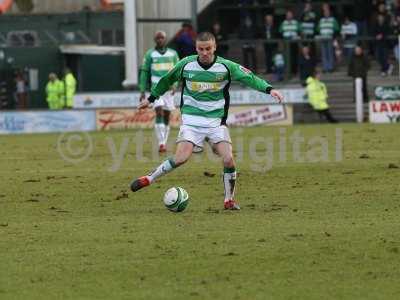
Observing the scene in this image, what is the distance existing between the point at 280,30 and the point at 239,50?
1739 mm

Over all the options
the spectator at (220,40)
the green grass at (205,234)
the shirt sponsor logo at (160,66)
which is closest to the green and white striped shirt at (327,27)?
the spectator at (220,40)

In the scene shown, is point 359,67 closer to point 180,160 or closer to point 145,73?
point 145,73

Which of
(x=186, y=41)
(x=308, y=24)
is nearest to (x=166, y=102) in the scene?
(x=186, y=41)

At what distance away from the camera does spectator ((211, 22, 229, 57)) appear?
40.0 metres

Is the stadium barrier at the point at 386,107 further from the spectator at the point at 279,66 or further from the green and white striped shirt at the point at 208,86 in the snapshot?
the green and white striped shirt at the point at 208,86

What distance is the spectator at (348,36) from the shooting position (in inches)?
1542

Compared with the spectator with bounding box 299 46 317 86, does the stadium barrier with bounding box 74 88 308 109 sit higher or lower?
lower

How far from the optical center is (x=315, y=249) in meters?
10.5

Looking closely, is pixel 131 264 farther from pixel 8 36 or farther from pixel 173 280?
pixel 8 36

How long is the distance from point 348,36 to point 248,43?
341cm

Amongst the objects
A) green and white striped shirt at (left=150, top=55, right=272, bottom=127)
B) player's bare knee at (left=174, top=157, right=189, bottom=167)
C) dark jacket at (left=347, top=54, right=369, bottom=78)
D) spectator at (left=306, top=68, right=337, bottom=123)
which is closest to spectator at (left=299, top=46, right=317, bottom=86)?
dark jacket at (left=347, top=54, right=369, bottom=78)

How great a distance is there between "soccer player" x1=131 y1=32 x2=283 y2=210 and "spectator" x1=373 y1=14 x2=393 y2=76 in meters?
25.0

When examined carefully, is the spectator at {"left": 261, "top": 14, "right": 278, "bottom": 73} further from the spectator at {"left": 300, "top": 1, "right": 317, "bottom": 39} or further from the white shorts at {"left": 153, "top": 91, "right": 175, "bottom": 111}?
the white shorts at {"left": 153, "top": 91, "right": 175, "bottom": 111}

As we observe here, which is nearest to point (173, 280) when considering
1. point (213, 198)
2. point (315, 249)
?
point (315, 249)
